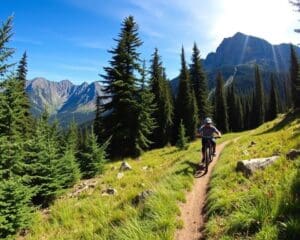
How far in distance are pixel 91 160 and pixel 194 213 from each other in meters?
14.7

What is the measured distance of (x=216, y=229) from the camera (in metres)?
6.66

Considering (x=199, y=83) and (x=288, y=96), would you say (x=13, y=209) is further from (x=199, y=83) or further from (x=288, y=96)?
(x=288, y=96)

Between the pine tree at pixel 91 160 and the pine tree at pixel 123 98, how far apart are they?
8.21 m

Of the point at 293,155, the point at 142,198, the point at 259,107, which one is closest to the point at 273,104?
the point at 259,107

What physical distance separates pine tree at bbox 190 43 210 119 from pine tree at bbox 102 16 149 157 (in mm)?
24522

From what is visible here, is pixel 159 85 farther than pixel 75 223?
Yes

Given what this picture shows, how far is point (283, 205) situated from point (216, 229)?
1496mm

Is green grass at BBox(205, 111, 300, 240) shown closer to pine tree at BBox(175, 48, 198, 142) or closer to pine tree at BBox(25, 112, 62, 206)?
pine tree at BBox(25, 112, 62, 206)

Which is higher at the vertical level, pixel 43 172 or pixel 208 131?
pixel 208 131

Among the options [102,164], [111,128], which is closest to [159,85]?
[111,128]

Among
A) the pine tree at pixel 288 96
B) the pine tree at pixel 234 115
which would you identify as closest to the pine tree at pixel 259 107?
the pine tree at pixel 234 115

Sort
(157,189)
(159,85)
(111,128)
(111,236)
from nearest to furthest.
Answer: (111,236) < (157,189) < (111,128) < (159,85)

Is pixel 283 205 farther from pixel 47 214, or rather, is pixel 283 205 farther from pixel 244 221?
pixel 47 214

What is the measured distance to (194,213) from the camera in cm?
850
